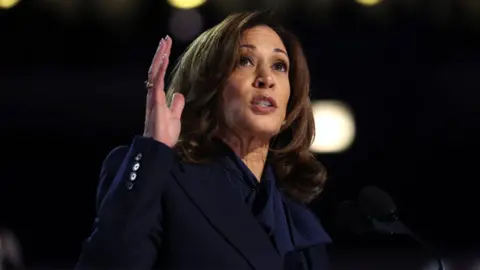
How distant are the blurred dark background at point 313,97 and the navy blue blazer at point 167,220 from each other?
1.99 metres

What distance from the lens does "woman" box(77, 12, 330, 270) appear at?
1380 millimetres

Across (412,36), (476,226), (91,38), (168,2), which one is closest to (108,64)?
(91,38)

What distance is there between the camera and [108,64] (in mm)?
3682

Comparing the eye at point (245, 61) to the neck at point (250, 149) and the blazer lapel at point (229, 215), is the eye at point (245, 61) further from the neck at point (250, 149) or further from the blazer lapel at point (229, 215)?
the blazer lapel at point (229, 215)

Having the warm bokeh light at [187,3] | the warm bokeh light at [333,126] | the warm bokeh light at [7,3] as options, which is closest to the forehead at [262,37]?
the warm bokeh light at [187,3]

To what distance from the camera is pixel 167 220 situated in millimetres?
1427

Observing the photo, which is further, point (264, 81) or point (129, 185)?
point (264, 81)

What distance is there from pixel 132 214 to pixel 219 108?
1.14 ft

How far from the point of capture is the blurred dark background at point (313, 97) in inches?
137

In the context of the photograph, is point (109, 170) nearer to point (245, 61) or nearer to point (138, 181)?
point (138, 181)

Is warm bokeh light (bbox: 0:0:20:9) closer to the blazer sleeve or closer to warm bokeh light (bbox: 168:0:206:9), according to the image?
warm bokeh light (bbox: 168:0:206:9)

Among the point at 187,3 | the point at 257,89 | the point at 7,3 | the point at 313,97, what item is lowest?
the point at 313,97

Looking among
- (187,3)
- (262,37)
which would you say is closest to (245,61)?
(262,37)

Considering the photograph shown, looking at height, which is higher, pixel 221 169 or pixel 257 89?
pixel 257 89
